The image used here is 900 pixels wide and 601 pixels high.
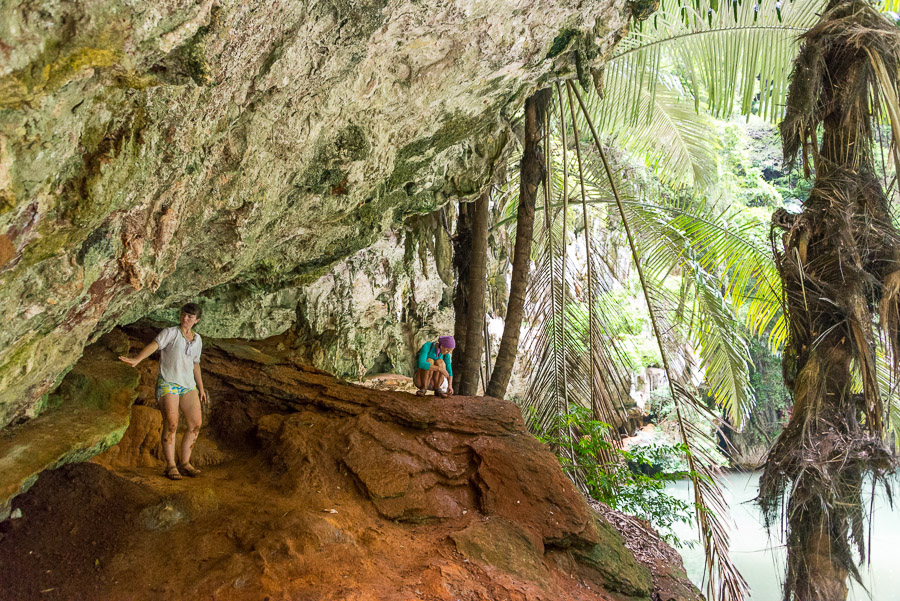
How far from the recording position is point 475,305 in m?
5.60

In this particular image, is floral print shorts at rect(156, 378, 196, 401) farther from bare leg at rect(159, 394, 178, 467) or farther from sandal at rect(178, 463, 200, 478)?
sandal at rect(178, 463, 200, 478)

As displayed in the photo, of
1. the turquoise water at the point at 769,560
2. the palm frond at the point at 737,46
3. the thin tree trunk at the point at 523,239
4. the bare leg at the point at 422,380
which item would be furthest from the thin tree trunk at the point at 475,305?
the turquoise water at the point at 769,560

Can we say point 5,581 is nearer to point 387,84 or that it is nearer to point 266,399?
point 266,399

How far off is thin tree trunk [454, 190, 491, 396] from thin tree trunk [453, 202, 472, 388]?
9 centimetres

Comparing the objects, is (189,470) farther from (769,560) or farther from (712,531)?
(769,560)

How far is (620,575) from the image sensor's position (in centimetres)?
396

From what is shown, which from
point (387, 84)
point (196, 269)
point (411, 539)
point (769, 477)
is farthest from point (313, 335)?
point (769, 477)

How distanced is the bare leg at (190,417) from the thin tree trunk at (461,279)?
241 centimetres

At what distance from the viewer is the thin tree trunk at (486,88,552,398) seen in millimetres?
5461

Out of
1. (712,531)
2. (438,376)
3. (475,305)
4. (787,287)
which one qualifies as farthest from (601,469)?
(787,287)

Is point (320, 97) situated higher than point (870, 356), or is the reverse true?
point (320, 97)

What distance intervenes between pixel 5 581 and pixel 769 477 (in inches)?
184

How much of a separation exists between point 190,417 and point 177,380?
307 mm

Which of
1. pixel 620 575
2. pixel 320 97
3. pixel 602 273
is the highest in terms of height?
pixel 320 97
